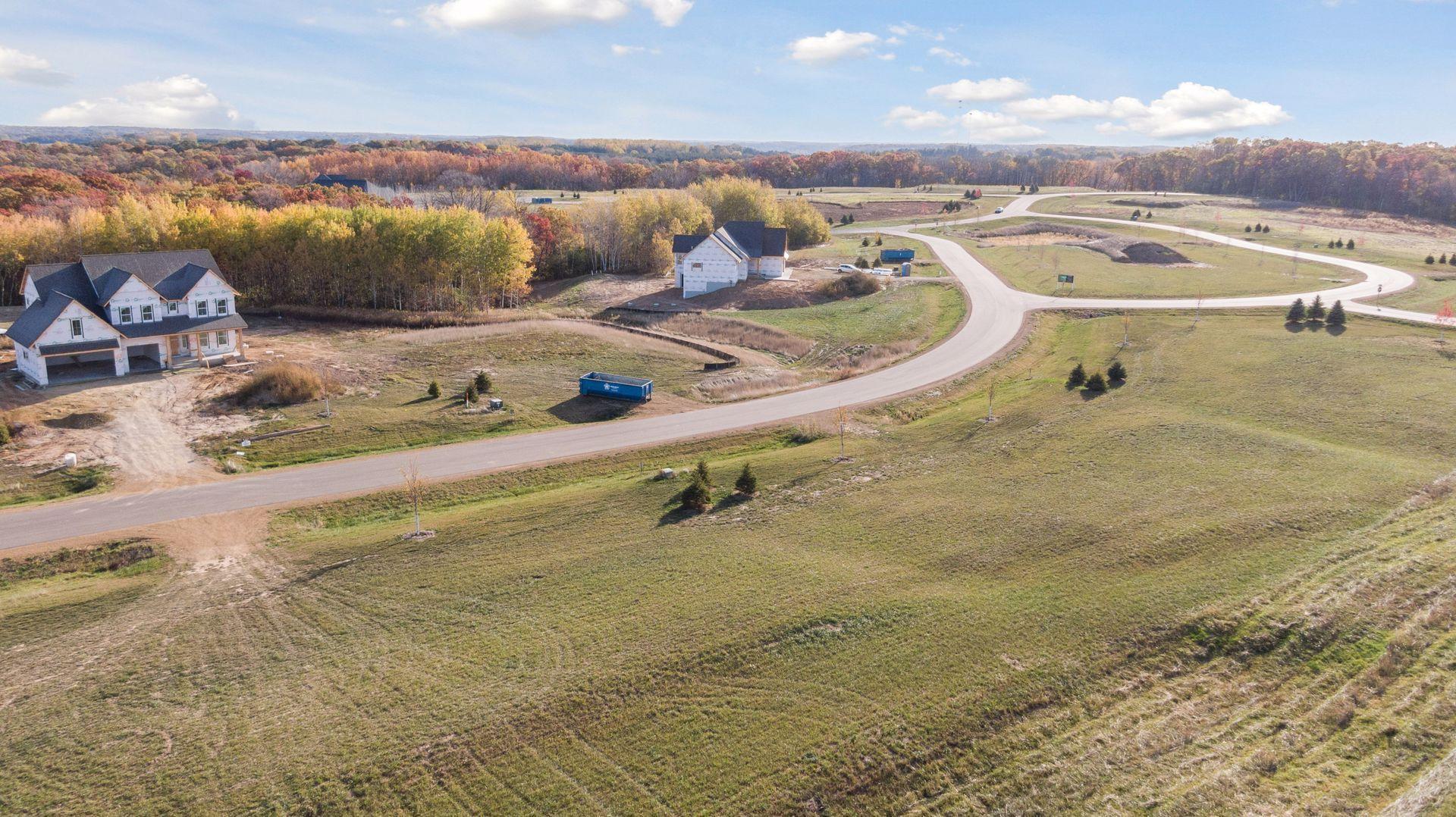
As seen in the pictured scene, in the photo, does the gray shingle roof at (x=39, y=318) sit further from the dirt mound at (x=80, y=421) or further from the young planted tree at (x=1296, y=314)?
the young planted tree at (x=1296, y=314)

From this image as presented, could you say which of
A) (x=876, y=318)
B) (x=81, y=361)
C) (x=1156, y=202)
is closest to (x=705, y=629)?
(x=876, y=318)

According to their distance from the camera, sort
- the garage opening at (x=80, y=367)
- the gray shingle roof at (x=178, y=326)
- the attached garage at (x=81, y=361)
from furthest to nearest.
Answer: the gray shingle roof at (x=178, y=326) < the garage opening at (x=80, y=367) < the attached garage at (x=81, y=361)

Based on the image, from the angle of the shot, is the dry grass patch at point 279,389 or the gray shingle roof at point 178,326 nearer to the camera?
the dry grass patch at point 279,389

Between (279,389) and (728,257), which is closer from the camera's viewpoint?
(279,389)

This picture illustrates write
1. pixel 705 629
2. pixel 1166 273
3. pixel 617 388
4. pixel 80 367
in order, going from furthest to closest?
pixel 1166 273 → pixel 80 367 → pixel 617 388 → pixel 705 629

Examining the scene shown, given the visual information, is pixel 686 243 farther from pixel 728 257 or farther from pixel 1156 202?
pixel 1156 202

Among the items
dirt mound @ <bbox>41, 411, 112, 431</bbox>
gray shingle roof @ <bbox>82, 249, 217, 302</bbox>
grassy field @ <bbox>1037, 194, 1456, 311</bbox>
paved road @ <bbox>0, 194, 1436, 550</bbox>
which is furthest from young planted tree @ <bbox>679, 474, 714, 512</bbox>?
grassy field @ <bbox>1037, 194, 1456, 311</bbox>

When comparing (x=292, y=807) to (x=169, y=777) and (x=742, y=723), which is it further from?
(x=742, y=723)

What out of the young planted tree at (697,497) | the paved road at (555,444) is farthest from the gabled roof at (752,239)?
the young planted tree at (697,497)
